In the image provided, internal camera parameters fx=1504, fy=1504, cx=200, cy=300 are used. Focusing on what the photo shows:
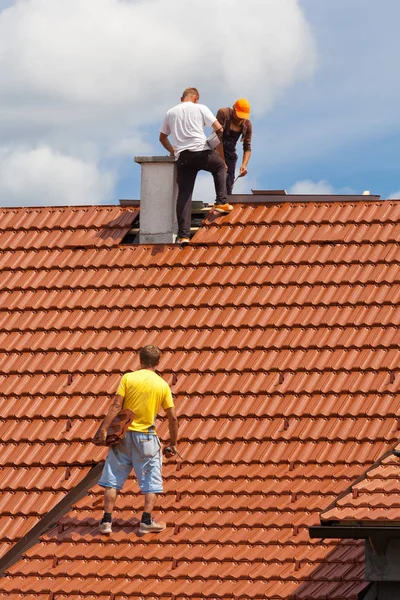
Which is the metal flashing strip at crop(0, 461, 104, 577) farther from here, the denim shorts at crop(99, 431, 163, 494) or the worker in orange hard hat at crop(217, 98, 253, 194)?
the worker in orange hard hat at crop(217, 98, 253, 194)

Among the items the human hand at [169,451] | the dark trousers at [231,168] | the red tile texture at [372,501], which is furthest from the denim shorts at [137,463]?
the dark trousers at [231,168]

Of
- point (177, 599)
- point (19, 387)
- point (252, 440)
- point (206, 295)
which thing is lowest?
point (177, 599)

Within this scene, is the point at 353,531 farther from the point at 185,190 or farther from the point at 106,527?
the point at 185,190

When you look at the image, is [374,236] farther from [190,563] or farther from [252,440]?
[190,563]

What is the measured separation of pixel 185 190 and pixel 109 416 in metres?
4.62

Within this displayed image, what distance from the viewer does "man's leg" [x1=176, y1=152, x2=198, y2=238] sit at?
1644cm

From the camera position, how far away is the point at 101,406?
14.5 m

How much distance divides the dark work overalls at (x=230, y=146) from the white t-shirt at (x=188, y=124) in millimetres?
915

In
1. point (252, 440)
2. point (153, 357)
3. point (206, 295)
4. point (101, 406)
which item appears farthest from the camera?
point (206, 295)

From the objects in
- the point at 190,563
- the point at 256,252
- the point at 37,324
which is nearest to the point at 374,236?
the point at 256,252

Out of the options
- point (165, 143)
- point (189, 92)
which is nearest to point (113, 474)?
point (165, 143)

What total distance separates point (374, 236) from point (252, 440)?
3.04 metres

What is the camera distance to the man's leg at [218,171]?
16672 millimetres

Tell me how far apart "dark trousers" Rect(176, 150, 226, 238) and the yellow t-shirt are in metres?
3.99
